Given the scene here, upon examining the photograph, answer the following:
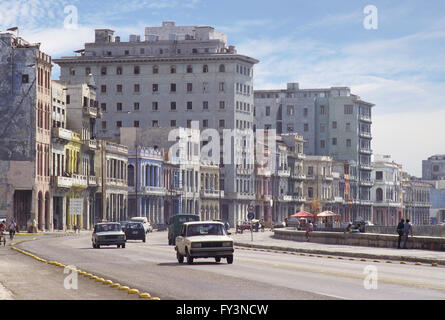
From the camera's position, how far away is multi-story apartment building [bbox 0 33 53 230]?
10162 cm

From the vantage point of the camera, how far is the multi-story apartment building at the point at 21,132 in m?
102

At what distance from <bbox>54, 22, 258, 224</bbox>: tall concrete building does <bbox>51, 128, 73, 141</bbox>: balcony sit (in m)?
45.2

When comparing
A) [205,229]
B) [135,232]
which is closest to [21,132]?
[135,232]

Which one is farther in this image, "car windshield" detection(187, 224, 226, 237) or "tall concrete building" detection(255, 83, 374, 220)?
"tall concrete building" detection(255, 83, 374, 220)

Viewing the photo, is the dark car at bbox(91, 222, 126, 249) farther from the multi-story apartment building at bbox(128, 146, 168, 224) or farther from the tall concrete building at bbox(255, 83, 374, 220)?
the tall concrete building at bbox(255, 83, 374, 220)

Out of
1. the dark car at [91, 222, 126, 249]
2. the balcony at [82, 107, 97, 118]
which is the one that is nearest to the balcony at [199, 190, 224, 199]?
the balcony at [82, 107, 97, 118]

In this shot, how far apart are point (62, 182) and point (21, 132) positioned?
8.41m

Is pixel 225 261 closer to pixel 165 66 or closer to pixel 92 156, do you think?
pixel 92 156

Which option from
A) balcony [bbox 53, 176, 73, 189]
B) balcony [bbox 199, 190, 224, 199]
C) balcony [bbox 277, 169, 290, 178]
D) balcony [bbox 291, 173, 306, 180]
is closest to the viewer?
balcony [bbox 53, 176, 73, 189]

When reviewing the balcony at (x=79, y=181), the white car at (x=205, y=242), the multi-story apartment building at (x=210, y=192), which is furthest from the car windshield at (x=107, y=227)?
the multi-story apartment building at (x=210, y=192)

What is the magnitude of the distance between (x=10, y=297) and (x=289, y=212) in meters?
153

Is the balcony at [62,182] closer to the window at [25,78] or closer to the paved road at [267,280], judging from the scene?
the window at [25,78]

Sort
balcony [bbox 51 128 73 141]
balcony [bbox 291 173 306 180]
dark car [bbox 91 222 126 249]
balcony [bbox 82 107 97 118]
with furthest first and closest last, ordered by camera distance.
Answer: balcony [bbox 291 173 306 180] < balcony [bbox 82 107 97 118] < balcony [bbox 51 128 73 141] < dark car [bbox 91 222 126 249]

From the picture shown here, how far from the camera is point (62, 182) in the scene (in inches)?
4279
